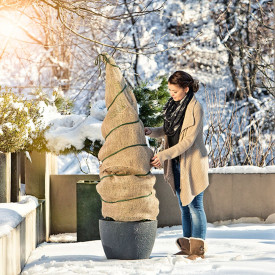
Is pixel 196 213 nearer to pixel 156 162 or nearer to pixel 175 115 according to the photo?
pixel 156 162

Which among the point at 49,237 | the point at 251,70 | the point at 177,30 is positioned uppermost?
the point at 177,30

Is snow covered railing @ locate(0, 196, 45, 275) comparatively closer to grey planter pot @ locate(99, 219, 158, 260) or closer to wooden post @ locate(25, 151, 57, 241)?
wooden post @ locate(25, 151, 57, 241)

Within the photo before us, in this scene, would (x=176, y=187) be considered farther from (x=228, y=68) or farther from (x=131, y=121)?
(x=228, y=68)

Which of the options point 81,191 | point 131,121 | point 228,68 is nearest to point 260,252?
point 131,121

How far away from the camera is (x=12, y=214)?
4.40m

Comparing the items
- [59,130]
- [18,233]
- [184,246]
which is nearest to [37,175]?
[59,130]

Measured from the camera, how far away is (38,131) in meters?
6.39

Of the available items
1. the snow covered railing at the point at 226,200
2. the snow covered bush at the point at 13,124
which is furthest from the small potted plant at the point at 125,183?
the snow covered railing at the point at 226,200

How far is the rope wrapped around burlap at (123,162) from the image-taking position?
4270 millimetres

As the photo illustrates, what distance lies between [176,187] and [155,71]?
11.0 metres

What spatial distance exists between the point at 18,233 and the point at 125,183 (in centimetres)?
99

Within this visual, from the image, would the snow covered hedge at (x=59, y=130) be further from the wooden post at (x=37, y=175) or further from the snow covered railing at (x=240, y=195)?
the snow covered railing at (x=240, y=195)

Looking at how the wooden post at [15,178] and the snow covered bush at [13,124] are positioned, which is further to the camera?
the wooden post at [15,178]

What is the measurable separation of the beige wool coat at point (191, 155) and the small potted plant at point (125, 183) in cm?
26
